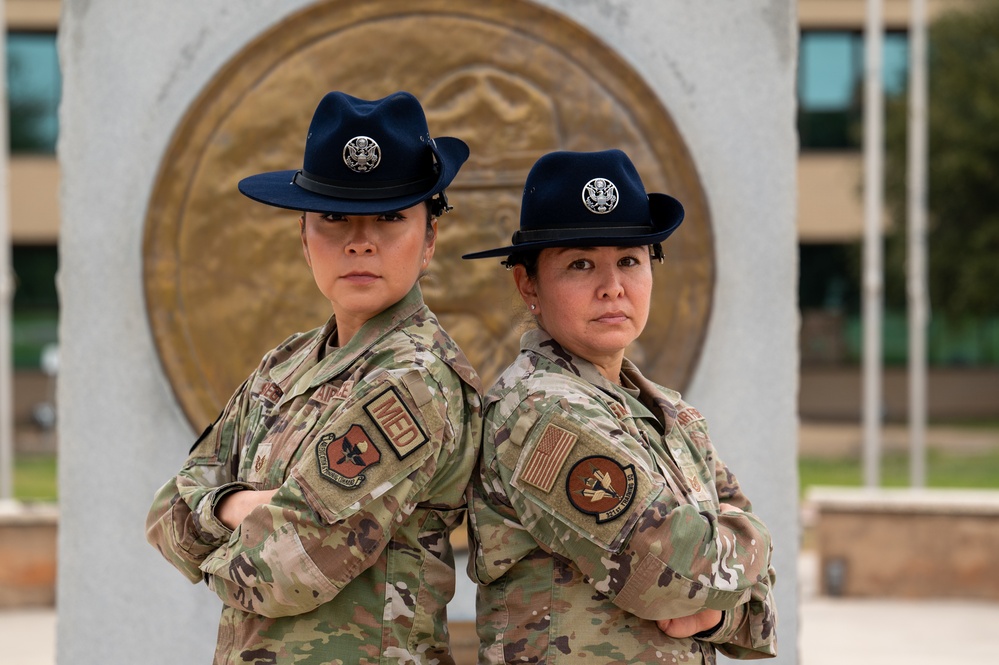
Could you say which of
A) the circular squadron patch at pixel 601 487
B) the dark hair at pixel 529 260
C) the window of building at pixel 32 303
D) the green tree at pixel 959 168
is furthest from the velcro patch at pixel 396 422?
the green tree at pixel 959 168

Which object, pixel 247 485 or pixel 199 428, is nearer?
pixel 247 485

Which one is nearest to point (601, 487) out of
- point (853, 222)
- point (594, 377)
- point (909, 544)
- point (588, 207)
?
point (594, 377)

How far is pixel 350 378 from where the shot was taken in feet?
6.69

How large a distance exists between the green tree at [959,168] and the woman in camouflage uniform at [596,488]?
19579 mm

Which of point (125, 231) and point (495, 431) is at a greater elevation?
point (125, 231)

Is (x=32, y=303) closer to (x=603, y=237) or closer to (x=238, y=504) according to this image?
(x=238, y=504)

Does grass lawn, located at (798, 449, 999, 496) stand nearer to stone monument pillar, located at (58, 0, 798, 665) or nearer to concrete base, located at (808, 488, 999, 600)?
concrete base, located at (808, 488, 999, 600)

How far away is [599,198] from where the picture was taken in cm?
203

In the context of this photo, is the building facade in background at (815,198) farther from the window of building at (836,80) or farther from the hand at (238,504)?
the hand at (238,504)

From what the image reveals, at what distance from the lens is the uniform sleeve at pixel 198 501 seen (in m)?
2.03

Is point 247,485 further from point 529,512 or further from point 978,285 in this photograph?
point 978,285

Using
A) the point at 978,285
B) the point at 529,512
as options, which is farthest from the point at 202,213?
the point at 978,285

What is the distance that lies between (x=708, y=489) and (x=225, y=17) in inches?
79.3

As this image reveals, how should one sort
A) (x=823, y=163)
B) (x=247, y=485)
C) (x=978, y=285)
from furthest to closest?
(x=823, y=163) < (x=978, y=285) < (x=247, y=485)
